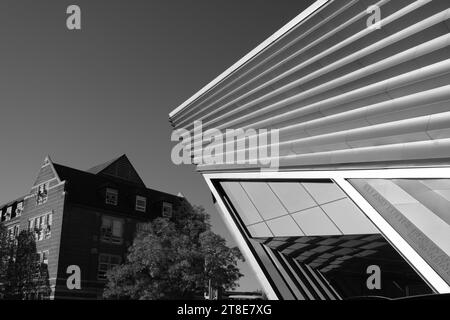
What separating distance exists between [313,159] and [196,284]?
2217 cm

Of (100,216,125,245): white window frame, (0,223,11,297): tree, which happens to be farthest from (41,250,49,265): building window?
(100,216,125,245): white window frame

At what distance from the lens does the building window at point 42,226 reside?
4844 cm

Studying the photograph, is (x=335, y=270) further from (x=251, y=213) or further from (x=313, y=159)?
(x=313, y=159)

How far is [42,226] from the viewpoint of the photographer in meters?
49.7

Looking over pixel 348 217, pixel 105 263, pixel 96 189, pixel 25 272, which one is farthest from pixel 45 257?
pixel 348 217

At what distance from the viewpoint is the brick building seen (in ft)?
152

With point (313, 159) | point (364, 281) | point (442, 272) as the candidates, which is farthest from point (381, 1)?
point (364, 281)

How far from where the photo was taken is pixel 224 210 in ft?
84.5

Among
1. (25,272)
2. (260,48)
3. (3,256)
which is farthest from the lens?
(3,256)

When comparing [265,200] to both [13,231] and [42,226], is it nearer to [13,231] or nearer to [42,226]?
[42,226]

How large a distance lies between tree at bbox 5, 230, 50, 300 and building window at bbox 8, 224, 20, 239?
3997mm

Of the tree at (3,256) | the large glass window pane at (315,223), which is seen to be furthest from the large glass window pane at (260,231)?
the tree at (3,256)

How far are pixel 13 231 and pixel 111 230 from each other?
14.2 metres

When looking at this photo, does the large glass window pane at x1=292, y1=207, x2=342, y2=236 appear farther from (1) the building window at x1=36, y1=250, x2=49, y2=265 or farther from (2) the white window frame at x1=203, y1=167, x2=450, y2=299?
(1) the building window at x1=36, y1=250, x2=49, y2=265
